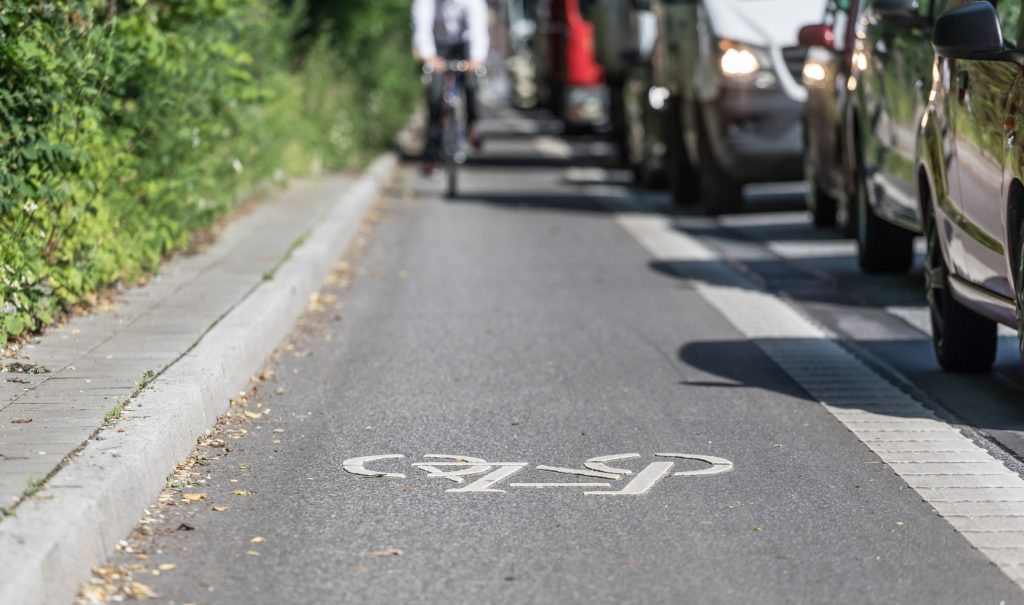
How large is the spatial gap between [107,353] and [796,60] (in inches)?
344

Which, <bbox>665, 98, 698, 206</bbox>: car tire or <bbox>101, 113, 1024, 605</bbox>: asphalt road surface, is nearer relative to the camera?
<bbox>101, 113, 1024, 605</bbox>: asphalt road surface

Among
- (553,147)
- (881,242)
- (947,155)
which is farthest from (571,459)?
(553,147)

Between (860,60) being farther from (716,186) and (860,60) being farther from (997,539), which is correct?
(997,539)

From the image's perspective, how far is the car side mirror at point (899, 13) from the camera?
9828 mm

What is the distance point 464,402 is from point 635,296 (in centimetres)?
363

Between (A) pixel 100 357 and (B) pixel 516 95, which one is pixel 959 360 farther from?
(B) pixel 516 95

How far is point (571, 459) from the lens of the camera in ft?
21.4

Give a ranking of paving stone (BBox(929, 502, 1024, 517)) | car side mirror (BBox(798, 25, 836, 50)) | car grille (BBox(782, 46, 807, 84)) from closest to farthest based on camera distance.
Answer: paving stone (BBox(929, 502, 1024, 517)), car side mirror (BBox(798, 25, 836, 50)), car grille (BBox(782, 46, 807, 84))

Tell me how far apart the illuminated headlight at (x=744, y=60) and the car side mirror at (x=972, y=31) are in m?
8.89

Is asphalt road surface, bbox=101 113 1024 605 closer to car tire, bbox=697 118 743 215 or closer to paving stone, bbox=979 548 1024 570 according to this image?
paving stone, bbox=979 548 1024 570

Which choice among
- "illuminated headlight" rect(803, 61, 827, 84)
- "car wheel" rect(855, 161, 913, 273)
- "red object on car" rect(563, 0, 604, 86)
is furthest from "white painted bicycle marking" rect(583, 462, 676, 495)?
"red object on car" rect(563, 0, 604, 86)

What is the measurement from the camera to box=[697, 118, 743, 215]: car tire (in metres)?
16.6

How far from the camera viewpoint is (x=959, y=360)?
8281 millimetres

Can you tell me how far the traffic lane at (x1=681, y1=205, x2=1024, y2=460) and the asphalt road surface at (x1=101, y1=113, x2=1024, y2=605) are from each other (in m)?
0.03
